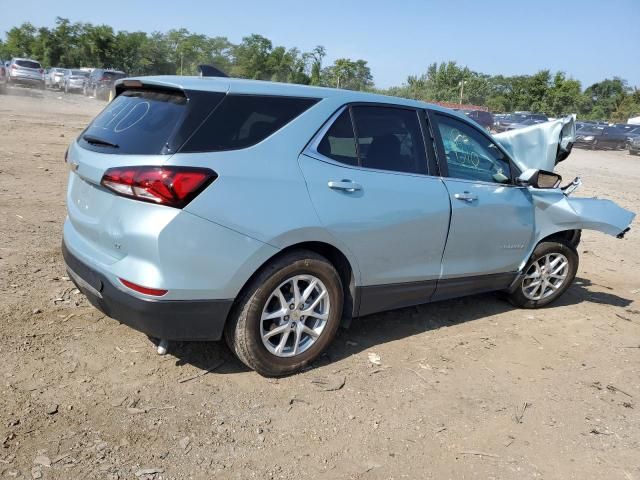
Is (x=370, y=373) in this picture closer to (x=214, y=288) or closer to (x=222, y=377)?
(x=222, y=377)

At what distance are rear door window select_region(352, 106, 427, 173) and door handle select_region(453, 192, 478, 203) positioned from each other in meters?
0.34

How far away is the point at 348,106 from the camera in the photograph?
3787 millimetres

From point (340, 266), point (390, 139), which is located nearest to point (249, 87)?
point (390, 139)

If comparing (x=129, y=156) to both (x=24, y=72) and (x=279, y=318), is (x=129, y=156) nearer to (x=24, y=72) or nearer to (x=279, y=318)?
(x=279, y=318)

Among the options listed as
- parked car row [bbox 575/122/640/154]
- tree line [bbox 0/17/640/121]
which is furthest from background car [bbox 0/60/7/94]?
parked car row [bbox 575/122/640/154]

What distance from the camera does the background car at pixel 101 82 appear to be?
35.2m

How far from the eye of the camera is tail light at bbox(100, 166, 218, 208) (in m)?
2.93

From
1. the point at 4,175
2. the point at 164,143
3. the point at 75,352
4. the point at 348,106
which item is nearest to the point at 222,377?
the point at 75,352

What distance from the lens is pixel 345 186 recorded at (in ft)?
11.7

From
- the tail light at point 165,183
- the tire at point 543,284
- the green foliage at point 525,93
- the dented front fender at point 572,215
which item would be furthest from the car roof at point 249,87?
the green foliage at point 525,93

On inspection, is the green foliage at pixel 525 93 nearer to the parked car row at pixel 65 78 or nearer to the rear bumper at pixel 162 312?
the parked car row at pixel 65 78

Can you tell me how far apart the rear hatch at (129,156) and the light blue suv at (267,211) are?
0.03 feet

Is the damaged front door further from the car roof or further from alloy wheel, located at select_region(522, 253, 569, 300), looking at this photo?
the car roof

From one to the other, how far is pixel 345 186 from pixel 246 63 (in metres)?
58.0
